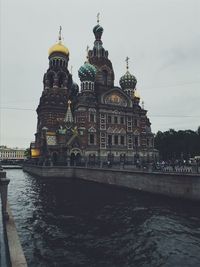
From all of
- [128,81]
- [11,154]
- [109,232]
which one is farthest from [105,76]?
[11,154]

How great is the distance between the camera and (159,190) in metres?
22.0

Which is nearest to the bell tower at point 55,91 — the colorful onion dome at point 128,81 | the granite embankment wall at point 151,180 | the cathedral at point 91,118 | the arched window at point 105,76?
the cathedral at point 91,118

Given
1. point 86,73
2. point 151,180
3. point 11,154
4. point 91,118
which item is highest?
point 86,73

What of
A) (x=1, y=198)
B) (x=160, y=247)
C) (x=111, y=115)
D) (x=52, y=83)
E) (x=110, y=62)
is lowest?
(x=160, y=247)

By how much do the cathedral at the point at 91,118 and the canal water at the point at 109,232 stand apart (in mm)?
24215

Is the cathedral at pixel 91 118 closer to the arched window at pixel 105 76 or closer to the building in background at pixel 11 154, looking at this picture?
the arched window at pixel 105 76

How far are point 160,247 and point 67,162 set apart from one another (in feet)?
108

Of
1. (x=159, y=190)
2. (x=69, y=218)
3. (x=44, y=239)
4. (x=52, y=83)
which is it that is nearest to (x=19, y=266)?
(x=44, y=239)

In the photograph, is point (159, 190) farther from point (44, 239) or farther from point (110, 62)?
point (110, 62)

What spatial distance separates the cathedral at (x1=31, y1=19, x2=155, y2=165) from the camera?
45406 millimetres

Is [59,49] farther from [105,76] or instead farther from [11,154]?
[11,154]

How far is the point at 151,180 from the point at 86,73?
3362 centimetres

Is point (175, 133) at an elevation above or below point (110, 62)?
below

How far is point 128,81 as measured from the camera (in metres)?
57.2
